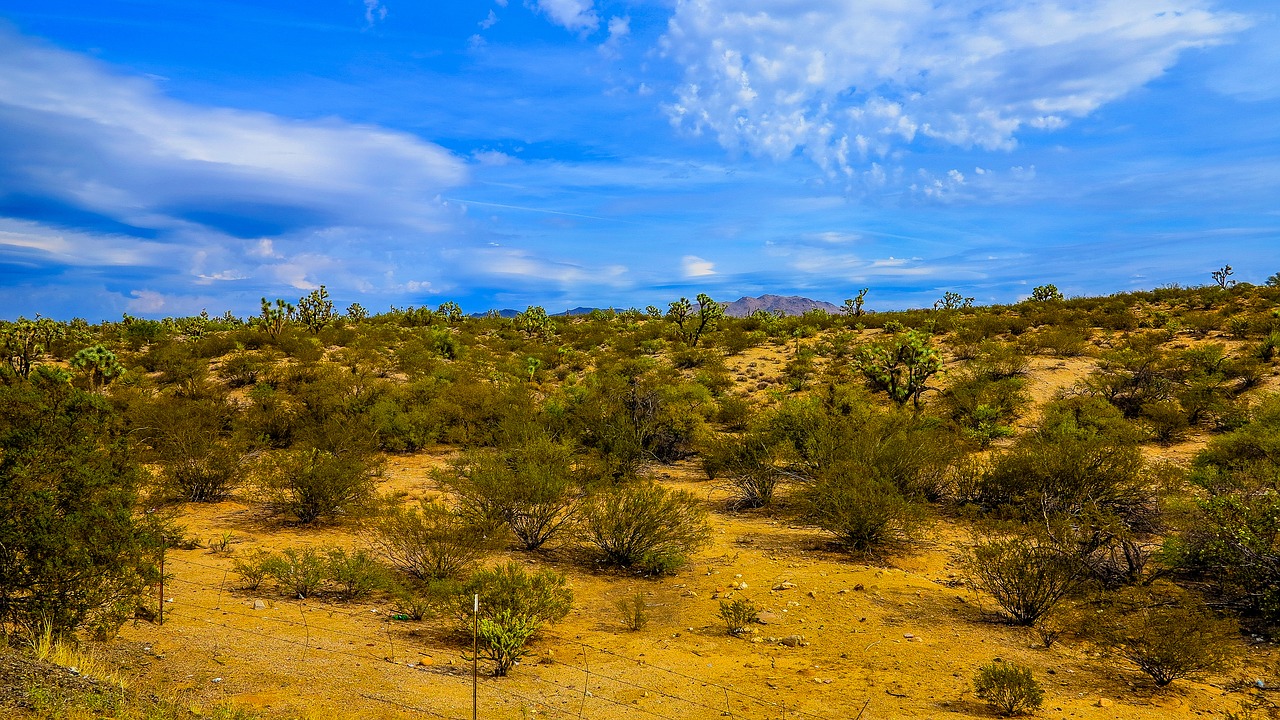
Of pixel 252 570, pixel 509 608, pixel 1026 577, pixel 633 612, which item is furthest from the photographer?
pixel 252 570

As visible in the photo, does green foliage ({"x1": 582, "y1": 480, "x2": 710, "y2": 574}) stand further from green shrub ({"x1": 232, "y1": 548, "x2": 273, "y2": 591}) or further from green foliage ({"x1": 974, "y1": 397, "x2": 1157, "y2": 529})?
green foliage ({"x1": 974, "y1": 397, "x2": 1157, "y2": 529})

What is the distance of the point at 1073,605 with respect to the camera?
8.59 metres

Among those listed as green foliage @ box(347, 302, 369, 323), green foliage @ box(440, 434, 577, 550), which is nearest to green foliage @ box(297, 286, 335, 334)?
green foliage @ box(347, 302, 369, 323)

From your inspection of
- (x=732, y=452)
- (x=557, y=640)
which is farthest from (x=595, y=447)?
(x=557, y=640)

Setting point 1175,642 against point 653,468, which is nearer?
point 1175,642

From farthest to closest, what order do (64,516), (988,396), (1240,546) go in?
(988,396) → (1240,546) → (64,516)

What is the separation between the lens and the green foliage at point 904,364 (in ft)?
66.5

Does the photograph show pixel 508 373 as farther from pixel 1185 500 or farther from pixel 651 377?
pixel 1185 500

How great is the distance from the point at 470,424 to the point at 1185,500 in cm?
1675

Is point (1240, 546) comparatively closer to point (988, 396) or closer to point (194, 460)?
point (988, 396)

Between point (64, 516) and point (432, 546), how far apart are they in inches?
167

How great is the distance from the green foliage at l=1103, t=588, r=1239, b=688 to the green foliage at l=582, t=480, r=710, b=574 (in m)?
5.82

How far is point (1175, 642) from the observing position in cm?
681

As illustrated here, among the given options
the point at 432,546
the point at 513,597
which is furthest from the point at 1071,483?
the point at 432,546
